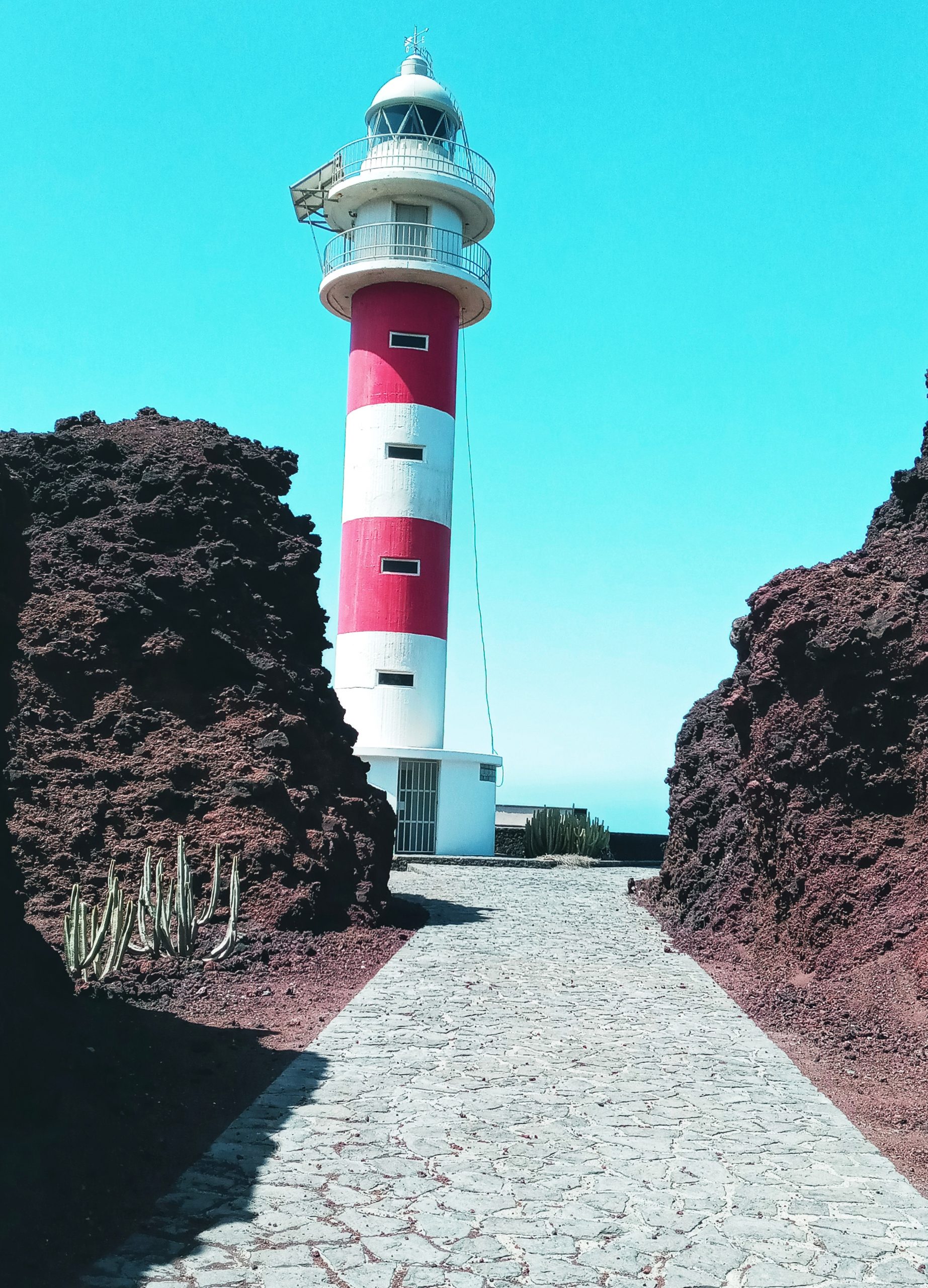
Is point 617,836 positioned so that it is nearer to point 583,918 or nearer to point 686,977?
point 583,918

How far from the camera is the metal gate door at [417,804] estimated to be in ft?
75.6

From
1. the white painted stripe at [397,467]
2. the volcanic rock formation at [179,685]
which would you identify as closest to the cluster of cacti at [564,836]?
the white painted stripe at [397,467]

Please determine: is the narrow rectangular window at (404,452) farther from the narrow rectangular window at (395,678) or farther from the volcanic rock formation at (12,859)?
the volcanic rock formation at (12,859)

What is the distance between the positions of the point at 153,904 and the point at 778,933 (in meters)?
5.61

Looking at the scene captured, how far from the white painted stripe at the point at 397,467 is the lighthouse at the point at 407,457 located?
29 millimetres

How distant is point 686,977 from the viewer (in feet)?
34.7

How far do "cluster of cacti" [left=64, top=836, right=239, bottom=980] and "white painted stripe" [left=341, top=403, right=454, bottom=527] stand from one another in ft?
43.8

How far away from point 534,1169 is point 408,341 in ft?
66.8

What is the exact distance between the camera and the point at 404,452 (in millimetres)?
23609

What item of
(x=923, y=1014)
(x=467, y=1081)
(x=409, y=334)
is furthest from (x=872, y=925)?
(x=409, y=334)

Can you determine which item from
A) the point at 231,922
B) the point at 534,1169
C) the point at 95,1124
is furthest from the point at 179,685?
the point at 534,1169

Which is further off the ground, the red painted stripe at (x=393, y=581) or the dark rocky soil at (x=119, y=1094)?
the red painted stripe at (x=393, y=581)

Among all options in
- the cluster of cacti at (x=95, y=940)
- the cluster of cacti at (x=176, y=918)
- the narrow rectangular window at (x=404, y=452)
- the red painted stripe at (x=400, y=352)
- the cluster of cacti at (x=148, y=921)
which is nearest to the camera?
the cluster of cacti at (x=95, y=940)

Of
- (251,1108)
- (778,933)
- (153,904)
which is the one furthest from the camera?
(778,933)
